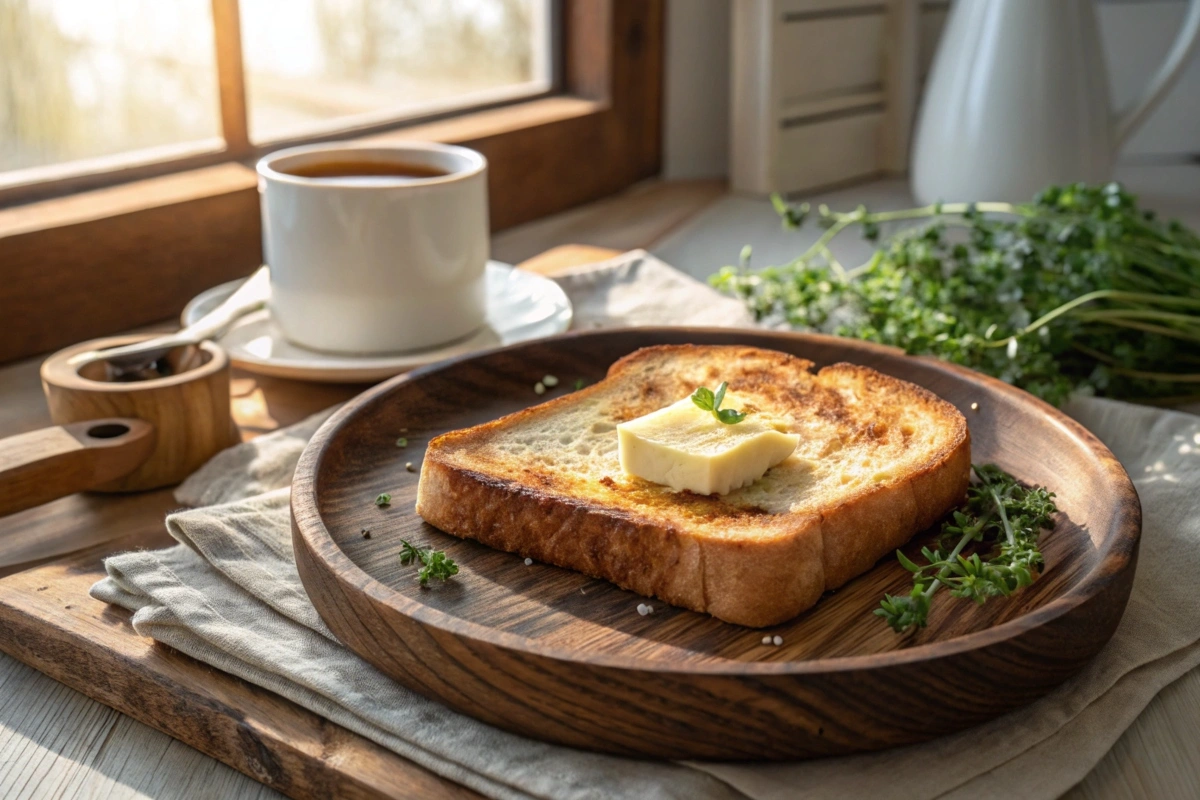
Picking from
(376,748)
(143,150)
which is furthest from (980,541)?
(143,150)

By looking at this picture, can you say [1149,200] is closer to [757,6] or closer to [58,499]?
[757,6]

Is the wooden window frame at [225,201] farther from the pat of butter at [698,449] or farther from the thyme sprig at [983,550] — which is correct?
the thyme sprig at [983,550]

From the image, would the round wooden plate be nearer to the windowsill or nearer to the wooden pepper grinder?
the wooden pepper grinder

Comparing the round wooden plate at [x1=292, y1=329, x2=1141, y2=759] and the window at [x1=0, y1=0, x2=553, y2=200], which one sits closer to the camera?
the round wooden plate at [x1=292, y1=329, x2=1141, y2=759]

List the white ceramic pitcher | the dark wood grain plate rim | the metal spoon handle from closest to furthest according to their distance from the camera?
1. the dark wood grain plate rim
2. the metal spoon handle
3. the white ceramic pitcher

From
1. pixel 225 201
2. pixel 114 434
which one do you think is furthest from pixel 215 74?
pixel 114 434

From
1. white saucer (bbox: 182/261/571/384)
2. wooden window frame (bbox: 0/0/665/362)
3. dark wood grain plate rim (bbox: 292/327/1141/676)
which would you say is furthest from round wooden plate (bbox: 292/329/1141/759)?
wooden window frame (bbox: 0/0/665/362)

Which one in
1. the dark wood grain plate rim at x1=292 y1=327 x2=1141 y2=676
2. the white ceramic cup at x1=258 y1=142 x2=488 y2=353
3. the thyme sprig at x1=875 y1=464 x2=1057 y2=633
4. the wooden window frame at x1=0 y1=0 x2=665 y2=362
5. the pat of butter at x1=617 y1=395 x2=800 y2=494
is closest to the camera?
the dark wood grain plate rim at x1=292 y1=327 x2=1141 y2=676

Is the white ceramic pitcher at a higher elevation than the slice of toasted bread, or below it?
higher

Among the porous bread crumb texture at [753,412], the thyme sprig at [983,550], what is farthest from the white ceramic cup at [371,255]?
the thyme sprig at [983,550]
